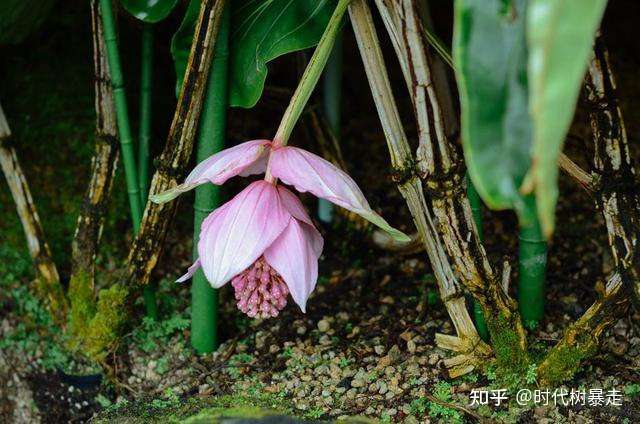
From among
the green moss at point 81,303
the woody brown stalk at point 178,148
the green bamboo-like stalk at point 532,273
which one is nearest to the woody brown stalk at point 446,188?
the green bamboo-like stalk at point 532,273

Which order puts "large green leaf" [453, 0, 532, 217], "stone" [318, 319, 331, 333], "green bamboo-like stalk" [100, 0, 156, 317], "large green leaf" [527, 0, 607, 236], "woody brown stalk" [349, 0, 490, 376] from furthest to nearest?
"stone" [318, 319, 331, 333], "green bamboo-like stalk" [100, 0, 156, 317], "woody brown stalk" [349, 0, 490, 376], "large green leaf" [453, 0, 532, 217], "large green leaf" [527, 0, 607, 236]

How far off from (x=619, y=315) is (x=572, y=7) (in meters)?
0.59

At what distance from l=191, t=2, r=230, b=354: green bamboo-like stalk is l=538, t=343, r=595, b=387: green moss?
0.48 metres

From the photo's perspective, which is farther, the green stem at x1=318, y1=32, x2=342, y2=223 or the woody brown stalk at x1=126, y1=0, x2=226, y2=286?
the green stem at x1=318, y1=32, x2=342, y2=223

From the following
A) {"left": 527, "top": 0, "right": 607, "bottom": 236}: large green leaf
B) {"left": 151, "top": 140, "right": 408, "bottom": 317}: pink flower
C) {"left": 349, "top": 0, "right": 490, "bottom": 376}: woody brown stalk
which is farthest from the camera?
{"left": 349, "top": 0, "right": 490, "bottom": 376}: woody brown stalk

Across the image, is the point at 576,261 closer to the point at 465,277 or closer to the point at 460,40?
the point at 465,277

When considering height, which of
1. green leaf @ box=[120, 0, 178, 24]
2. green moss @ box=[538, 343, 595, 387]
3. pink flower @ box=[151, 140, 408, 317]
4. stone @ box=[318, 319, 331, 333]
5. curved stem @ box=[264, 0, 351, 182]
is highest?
green leaf @ box=[120, 0, 178, 24]

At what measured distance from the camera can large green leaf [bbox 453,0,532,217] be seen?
0.57m

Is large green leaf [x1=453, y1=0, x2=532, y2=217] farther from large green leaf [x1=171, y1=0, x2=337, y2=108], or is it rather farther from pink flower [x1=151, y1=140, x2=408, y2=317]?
large green leaf [x1=171, y1=0, x2=337, y2=108]

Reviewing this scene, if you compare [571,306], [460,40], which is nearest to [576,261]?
[571,306]

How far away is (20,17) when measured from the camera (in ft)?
4.10

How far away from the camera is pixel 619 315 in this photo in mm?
958

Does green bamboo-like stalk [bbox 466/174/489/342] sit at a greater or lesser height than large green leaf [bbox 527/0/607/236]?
lesser

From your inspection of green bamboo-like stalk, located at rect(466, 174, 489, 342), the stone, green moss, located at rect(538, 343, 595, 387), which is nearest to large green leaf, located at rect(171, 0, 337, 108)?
green bamboo-like stalk, located at rect(466, 174, 489, 342)
